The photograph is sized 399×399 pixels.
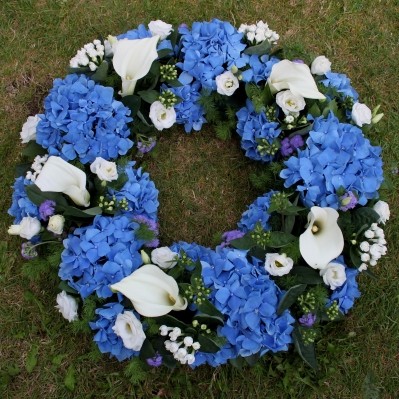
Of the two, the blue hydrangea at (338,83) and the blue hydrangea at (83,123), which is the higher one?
the blue hydrangea at (338,83)

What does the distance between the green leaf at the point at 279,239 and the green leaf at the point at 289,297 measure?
0.69 ft

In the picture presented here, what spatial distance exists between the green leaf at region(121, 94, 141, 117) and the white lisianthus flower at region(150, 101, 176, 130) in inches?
3.1

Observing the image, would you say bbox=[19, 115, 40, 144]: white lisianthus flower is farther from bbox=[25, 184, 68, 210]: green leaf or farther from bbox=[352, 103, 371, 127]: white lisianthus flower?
bbox=[352, 103, 371, 127]: white lisianthus flower

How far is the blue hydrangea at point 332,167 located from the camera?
2.61 meters

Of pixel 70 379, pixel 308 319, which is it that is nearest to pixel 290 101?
pixel 308 319

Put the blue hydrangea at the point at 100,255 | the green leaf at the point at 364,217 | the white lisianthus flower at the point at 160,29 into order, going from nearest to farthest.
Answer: the blue hydrangea at the point at 100,255, the green leaf at the point at 364,217, the white lisianthus flower at the point at 160,29

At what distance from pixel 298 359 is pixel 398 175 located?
4.27 feet

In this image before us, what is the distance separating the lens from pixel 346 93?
2.89 m

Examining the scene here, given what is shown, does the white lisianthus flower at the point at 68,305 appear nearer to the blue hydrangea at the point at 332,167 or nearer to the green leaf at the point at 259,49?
the blue hydrangea at the point at 332,167

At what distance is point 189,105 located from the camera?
9.59 ft

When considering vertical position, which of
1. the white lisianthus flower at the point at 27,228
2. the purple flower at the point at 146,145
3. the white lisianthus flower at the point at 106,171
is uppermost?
the white lisianthus flower at the point at 106,171

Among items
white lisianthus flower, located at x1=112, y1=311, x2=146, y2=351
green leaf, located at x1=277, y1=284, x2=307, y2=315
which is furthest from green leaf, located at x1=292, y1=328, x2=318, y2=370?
white lisianthus flower, located at x1=112, y1=311, x2=146, y2=351

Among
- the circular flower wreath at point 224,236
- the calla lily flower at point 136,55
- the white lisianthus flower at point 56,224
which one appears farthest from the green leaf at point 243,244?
the calla lily flower at point 136,55

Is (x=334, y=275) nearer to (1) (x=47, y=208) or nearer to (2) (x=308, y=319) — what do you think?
(2) (x=308, y=319)
